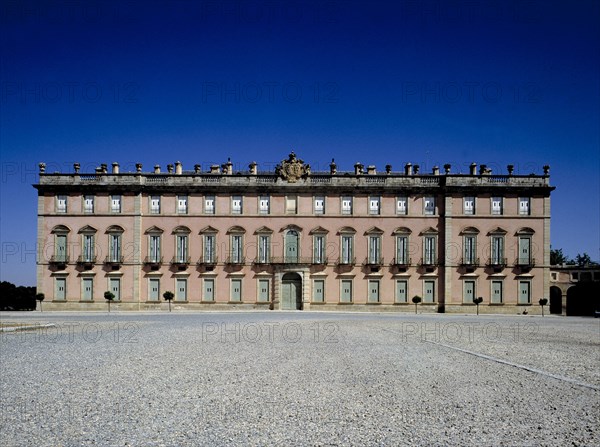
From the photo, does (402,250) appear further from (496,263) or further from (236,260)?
(236,260)

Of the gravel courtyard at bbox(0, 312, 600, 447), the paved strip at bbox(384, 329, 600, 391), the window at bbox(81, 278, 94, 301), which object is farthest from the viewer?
the window at bbox(81, 278, 94, 301)

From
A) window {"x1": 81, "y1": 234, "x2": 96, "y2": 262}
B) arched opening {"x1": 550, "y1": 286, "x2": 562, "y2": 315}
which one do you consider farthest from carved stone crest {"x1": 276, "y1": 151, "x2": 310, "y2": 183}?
arched opening {"x1": 550, "y1": 286, "x2": 562, "y2": 315}

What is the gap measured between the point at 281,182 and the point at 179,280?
1078 cm

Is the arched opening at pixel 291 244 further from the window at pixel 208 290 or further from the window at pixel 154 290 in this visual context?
the window at pixel 154 290

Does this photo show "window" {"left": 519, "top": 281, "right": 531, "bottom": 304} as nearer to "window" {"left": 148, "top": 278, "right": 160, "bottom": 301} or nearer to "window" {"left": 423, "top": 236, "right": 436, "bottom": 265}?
"window" {"left": 423, "top": 236, "right": 436, "bottom": 265}

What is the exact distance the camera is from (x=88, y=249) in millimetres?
47344

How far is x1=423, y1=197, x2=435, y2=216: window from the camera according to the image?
4784cm

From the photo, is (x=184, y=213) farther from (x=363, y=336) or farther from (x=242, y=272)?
(x=363, y=336)

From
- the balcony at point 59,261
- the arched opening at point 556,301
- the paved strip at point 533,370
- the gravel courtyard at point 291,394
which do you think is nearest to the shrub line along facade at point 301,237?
the balcony at point 59,261

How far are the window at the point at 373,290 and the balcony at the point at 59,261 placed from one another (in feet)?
75.8

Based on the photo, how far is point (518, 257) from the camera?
156 feet

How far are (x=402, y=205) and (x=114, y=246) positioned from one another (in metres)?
22.2

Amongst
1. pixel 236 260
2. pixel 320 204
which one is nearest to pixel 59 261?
pixel 236 260

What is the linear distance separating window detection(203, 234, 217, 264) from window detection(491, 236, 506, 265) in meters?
Answer: 21.2
